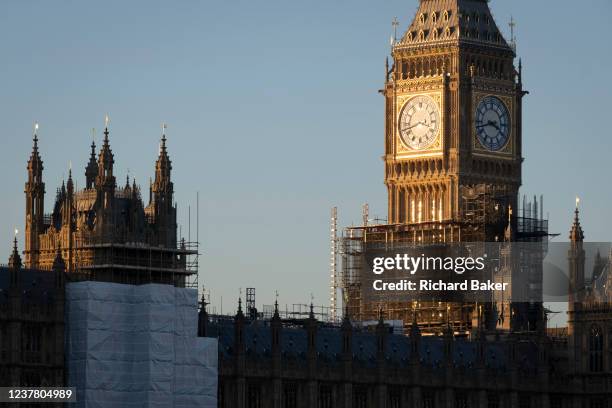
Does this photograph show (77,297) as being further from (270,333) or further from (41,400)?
(270,333)

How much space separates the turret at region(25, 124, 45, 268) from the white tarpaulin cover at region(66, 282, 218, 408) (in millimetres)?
10642

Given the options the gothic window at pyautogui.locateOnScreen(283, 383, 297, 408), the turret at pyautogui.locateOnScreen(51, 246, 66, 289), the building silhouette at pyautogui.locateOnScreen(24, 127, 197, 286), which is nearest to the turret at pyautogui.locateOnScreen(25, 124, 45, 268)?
the building silhouette at pyautogui.locateOnScreen(24, 127, 197, 286)

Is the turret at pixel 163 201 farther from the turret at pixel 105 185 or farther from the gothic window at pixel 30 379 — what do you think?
the gothic window at pixel 30 379

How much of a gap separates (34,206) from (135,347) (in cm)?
1583

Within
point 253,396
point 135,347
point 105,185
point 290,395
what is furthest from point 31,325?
point 290,395

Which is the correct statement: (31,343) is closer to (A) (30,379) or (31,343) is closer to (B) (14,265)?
(A) (30,379)

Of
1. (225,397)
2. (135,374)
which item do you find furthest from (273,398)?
(135,374)

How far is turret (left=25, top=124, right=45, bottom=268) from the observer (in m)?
192

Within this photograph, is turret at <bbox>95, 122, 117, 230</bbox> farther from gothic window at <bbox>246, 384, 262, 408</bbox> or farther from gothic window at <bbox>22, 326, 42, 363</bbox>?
gothic window at <bbox>246, 384, 262, 408</bbox>

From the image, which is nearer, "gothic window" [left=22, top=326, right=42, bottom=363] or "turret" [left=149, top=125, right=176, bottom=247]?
"gothic window" [left=22, top=326, right=42, bottom=363]

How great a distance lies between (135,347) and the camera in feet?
601

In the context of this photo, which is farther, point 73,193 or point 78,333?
point 73,193

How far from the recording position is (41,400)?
178 m

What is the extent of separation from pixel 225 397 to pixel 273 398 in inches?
186
